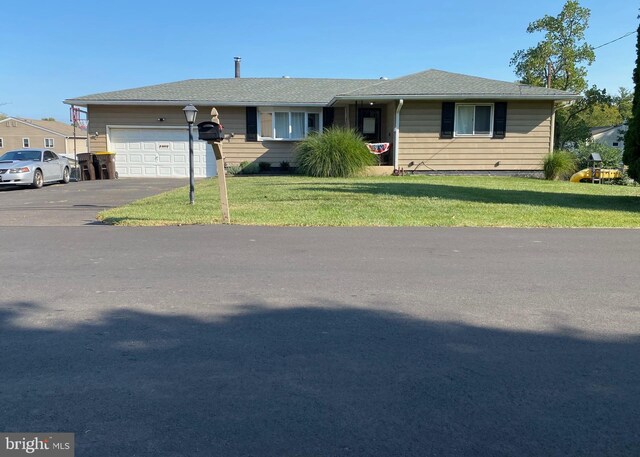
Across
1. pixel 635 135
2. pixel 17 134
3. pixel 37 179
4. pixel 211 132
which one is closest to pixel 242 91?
pixel 37 179

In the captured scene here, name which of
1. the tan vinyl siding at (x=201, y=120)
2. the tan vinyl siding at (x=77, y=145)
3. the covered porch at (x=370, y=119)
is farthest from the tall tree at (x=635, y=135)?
the tan vinyl siding at (x=77, y=145)

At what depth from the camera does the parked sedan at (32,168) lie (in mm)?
17634

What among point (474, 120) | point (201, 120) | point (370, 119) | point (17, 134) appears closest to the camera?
point (474, 120)

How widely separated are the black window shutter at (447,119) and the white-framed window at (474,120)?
0.28 m

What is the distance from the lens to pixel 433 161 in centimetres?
2150

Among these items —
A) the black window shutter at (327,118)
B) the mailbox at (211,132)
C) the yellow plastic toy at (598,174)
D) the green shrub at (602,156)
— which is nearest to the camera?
the mailbox at (211,132)

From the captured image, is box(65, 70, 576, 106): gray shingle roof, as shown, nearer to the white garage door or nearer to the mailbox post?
the white garage door

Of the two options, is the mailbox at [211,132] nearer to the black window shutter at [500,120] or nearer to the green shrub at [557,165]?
the black window shutter at [500,120]

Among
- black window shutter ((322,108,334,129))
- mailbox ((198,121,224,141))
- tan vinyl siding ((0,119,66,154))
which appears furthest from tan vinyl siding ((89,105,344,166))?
tan vinyl siding ((0,119,66,154))

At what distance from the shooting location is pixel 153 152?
76.6 ft

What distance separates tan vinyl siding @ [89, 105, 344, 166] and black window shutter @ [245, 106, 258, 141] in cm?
21

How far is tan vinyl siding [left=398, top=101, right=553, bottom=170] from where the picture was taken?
2122cm

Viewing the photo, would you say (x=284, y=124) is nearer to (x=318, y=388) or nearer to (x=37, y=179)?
(x=37, y=179)

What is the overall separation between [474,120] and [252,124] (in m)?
9.62
